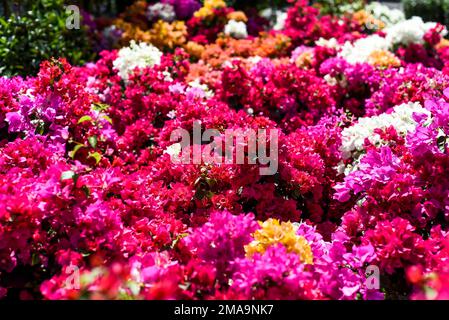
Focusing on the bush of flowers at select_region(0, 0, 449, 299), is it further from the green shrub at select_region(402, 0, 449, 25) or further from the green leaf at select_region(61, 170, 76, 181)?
the green shrub at select_region(402, 0, 449, 25)

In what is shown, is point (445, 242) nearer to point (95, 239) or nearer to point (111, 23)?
point (95, 239)

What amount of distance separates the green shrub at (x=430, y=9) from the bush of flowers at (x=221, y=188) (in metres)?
4.51

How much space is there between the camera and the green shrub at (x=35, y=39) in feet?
13.7

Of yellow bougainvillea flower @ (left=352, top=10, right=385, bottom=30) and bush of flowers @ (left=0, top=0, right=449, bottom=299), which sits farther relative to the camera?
yellow bougainvillea flower @ (left=352, top=10, right=385, bottom=30)

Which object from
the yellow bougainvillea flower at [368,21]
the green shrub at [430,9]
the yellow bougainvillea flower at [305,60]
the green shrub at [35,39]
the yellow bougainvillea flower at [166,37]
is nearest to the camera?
the green shrub at [35,39]

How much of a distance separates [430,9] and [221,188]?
7008 mm

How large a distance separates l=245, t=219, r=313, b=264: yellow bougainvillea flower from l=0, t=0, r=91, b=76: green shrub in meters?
2.93

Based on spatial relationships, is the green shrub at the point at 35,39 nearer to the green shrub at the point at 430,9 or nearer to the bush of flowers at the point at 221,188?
the bush of flowers at the point at 221,188

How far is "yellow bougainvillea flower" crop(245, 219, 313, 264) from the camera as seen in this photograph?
184 centimetres

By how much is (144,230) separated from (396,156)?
4.16 ft

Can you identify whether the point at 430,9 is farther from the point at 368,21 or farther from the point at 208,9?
the point at 208,9

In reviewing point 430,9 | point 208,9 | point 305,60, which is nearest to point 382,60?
point 305,60

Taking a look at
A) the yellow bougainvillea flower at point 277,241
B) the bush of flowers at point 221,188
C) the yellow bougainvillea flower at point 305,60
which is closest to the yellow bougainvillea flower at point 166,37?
the bush of flowers at point 221,188

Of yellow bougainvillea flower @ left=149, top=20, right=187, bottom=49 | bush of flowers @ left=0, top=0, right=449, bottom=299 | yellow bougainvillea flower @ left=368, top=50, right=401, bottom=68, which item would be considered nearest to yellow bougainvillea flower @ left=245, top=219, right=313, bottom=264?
bush of flowers @ left=0, top=0, right=449, bottom=299
